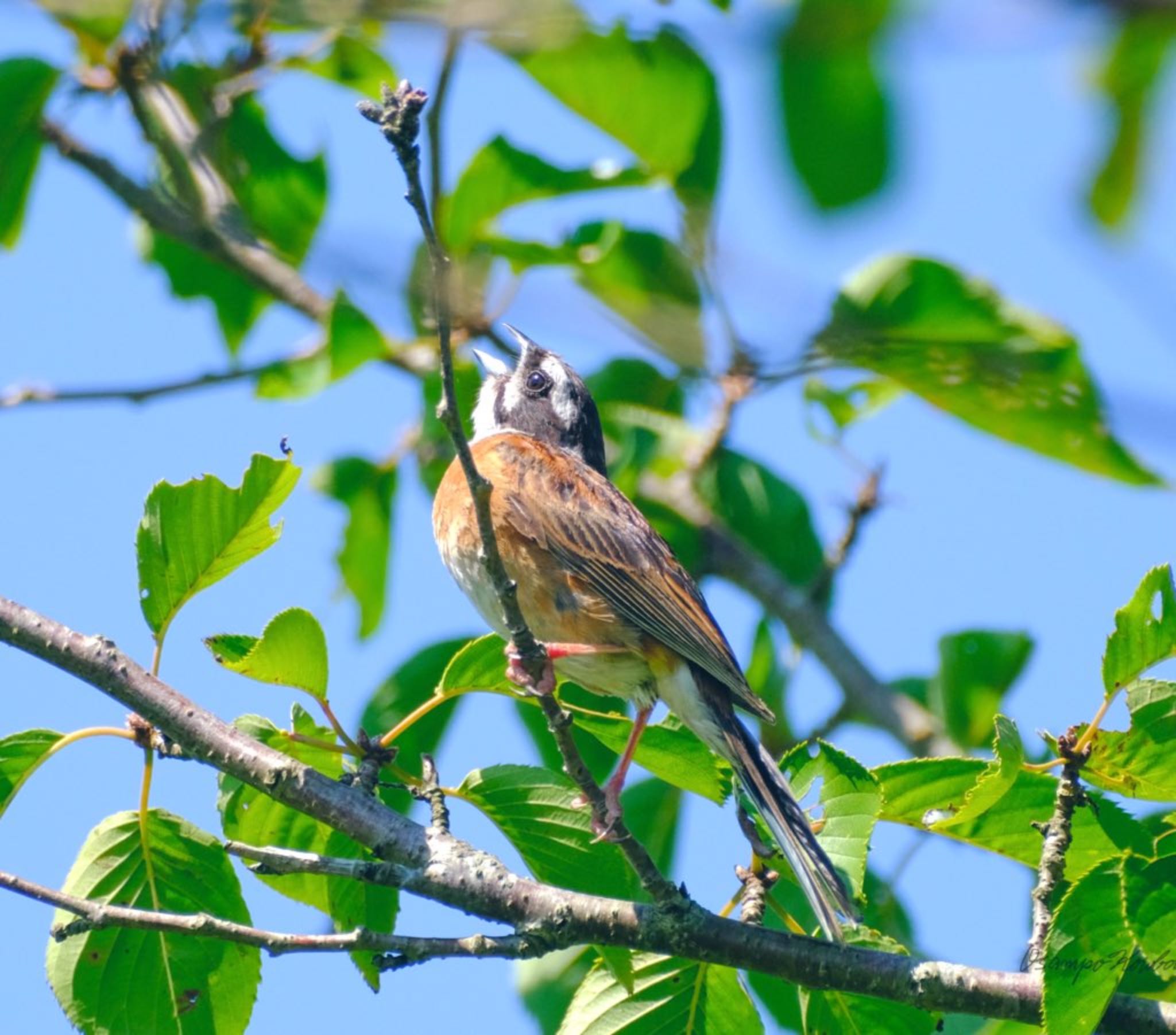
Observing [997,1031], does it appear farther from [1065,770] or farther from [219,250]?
[219,250]

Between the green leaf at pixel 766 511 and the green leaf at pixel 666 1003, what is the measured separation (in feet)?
10.2

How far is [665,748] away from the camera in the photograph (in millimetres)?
3461

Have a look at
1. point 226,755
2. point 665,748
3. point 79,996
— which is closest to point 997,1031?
point 665,748

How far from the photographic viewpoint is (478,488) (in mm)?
2908

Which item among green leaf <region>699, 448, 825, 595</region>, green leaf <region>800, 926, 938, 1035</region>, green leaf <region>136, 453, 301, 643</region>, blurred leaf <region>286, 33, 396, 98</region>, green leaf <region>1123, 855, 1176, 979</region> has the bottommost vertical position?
green leaf <region>800, 926, 938, 1035</region>

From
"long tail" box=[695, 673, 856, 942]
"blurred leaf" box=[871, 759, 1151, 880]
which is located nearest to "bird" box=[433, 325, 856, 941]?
"long tail" box=[695, 673, 856, 942]

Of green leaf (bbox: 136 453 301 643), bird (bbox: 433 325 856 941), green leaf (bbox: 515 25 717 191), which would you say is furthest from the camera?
bird (bbox: 433 325 856 941)

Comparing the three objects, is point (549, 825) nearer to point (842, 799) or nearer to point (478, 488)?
point (842, 799)

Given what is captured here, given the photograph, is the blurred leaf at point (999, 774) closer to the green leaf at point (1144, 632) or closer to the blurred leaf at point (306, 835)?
the green leaf at point (1144, 632)

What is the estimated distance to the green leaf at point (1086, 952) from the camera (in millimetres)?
2900

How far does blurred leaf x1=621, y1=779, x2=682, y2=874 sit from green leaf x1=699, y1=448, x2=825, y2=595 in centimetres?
140

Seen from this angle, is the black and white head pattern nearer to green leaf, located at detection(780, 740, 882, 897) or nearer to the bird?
the bird

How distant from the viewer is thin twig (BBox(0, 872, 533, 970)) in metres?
2.99

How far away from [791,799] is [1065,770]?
0.68 metres
